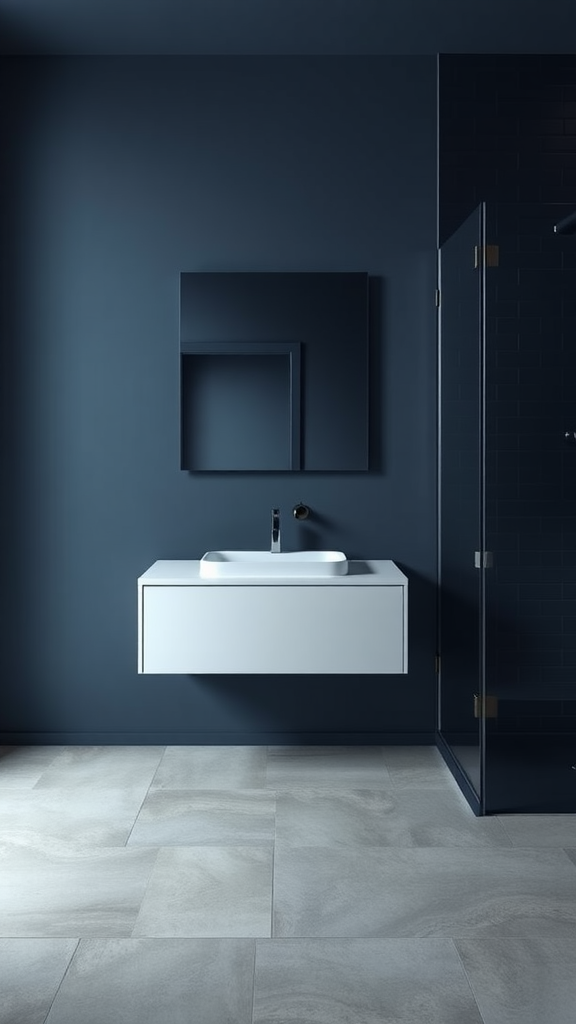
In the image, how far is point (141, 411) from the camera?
150 inches

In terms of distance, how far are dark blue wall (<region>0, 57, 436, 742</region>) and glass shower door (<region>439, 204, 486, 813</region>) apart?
0.16 metres

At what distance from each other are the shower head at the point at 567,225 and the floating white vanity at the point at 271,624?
4.25ft

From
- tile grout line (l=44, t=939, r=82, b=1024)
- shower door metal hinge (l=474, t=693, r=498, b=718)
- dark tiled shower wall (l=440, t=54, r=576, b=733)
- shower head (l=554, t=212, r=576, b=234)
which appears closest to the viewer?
tile grout line (l=44, t=939, r=82, b=1024)

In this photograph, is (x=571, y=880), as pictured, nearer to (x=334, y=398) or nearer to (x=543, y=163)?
(x=334, y=398)

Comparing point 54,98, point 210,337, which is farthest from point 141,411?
point 54,98

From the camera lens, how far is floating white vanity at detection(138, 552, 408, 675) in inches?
130

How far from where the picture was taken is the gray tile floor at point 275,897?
6.64 ft

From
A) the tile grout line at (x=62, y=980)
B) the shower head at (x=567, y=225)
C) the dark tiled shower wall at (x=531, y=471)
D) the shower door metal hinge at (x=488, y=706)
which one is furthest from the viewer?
the shower door metal hinge at (x=488, y=706)

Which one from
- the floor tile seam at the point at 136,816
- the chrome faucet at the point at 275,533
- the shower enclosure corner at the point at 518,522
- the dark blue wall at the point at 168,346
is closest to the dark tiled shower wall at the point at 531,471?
the shower enclosure corner at the point at 518,522

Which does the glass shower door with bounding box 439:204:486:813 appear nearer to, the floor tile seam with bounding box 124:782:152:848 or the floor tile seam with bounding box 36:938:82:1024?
the floor tile seam with bounding box 124:782:152:848

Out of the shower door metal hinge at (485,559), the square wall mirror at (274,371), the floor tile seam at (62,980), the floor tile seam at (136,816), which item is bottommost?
the floor tile seam at (62,980)

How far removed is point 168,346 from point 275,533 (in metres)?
0.90

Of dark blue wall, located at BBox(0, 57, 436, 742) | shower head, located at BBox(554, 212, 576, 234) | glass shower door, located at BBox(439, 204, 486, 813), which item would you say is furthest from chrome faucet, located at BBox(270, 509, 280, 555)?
shower head, located at BBox(554, 212, 576, 234)

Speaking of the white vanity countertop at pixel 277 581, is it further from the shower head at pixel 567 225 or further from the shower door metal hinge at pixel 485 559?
the shower head at pixel 567 225
